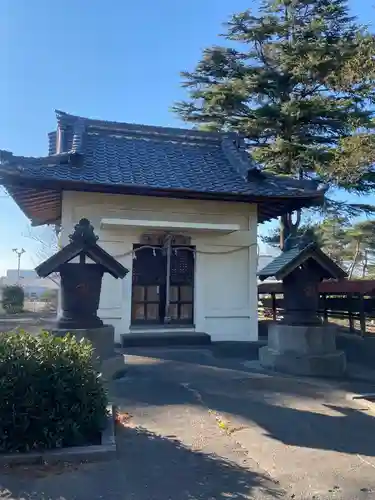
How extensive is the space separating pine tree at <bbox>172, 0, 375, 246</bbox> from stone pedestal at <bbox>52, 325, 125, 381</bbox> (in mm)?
9181

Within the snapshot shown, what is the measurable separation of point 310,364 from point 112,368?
135 inches

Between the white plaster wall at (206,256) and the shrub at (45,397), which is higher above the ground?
the white plaster wall at (206,256)

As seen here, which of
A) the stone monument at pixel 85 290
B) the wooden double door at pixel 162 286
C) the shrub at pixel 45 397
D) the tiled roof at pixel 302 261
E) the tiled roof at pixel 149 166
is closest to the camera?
the shrub at pixel 45 397

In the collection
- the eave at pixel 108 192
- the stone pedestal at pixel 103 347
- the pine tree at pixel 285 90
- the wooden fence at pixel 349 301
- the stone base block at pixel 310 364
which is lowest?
the stone base block at pixel 310 364

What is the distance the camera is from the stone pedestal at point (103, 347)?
21.2 feet

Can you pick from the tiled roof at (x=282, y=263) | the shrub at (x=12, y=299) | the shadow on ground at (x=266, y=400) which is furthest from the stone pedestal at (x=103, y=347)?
the shrub at (x=12, y=299)

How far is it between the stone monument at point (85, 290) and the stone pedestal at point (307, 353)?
2.90m

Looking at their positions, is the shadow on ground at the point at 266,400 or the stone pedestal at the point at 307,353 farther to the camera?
the stone pedestal at the point at 307,353

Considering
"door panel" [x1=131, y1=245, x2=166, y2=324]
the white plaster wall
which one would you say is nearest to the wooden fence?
the white plaster wall

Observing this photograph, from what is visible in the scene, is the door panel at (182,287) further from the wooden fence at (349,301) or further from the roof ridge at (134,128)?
the roof ridge at (134,128)

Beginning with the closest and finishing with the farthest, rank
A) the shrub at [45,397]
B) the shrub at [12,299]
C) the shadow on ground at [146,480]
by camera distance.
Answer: the shadow on ground at [146,480] → the shrub at [45,397] → the shrub at [12,299]

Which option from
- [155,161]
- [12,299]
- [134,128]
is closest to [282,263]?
[155,161]

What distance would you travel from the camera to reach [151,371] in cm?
737

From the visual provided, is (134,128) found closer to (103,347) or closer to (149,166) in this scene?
(149,166)
